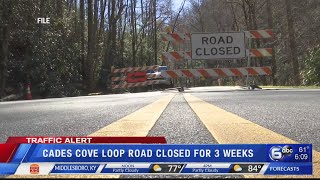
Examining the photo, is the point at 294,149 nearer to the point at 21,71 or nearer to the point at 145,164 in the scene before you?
the point at 145,164

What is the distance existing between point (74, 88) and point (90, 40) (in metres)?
4.50

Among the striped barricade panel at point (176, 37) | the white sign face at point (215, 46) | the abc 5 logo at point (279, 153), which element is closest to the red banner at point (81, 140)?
the abc 5 logo at point (279, 153)

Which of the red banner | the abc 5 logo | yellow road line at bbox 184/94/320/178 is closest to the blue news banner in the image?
the abc 5 logo

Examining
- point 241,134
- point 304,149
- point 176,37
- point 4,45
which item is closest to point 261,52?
point 176,37

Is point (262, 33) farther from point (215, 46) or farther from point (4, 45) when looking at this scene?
point (4, 45)

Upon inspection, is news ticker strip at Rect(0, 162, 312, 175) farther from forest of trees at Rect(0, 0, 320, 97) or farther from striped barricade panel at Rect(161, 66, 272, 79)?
forest of trees at Rect(0, 0, 320, 97)

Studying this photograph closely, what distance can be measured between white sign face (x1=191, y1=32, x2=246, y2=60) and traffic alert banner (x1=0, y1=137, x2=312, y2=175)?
8.18 meters

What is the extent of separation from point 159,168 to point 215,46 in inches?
330

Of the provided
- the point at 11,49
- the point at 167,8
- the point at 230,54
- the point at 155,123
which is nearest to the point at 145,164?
the point at 155,123

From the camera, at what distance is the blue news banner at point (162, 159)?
4.84 feet

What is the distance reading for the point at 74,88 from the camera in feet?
73.8

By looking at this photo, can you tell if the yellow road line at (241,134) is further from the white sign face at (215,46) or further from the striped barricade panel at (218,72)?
the striped barricade panel at (218,72)

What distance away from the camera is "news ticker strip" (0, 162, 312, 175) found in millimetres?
1474

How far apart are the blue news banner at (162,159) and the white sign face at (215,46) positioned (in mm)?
8183
